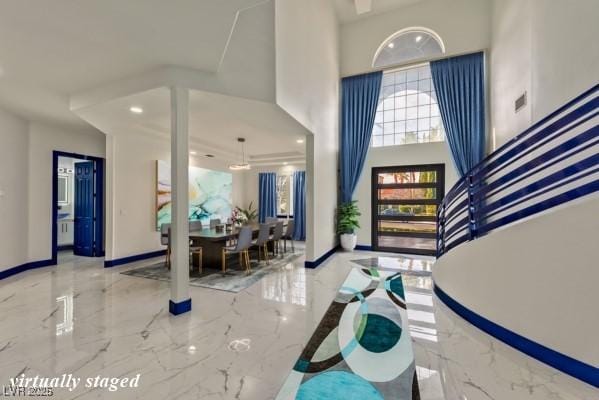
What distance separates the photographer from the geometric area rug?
1.69m

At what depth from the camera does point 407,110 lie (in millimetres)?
6535

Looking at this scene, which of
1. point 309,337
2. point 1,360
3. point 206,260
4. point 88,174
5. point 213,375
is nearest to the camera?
point 213,375

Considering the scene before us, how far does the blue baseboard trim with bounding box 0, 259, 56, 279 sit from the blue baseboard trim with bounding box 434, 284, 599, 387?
688 centimetres

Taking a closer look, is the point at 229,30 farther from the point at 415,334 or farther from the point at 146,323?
the point at 415,334

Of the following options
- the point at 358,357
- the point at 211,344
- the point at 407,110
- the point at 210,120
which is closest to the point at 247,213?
the point at 210,120

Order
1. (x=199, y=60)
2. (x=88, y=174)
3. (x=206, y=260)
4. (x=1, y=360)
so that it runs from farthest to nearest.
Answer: (x=88, y=174)
(x=206, y=260)
(x=199, y=60)
(x=1, y=360)

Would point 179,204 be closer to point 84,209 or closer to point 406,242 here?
point 84,209

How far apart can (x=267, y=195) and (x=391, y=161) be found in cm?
423

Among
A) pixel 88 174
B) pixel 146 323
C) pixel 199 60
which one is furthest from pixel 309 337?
pixel 88 174

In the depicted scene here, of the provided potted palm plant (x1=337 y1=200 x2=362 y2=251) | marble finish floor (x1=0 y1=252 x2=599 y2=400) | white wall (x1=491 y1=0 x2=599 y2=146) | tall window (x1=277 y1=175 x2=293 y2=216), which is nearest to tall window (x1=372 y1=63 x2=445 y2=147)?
white wall (x1=491 y1=0 x2=599 y2=146)

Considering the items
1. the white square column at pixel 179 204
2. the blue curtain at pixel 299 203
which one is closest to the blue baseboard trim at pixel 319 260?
the blue curtain at pixel 299 203

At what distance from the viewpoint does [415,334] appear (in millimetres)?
2445

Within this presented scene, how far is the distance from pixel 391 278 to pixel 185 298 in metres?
3.17

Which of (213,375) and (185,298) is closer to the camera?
(213,375)
